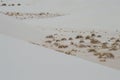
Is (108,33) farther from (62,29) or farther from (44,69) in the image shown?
(44,69)

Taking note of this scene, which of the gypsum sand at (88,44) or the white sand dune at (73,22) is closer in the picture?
the gypsum sand at (88,44)

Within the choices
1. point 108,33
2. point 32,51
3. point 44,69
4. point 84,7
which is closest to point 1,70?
point 44,69

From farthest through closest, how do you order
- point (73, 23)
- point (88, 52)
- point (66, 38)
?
point (73, 23) < point (66, 38) < point (88, 52)

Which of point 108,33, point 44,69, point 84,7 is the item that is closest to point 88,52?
point 108,33

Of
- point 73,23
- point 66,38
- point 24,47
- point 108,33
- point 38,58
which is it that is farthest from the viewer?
point 73,23

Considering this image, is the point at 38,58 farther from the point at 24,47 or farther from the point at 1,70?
the point at 1,70

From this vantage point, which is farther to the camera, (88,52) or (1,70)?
(88,52)

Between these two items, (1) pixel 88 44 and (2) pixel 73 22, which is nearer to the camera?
(1) pixel 88 44

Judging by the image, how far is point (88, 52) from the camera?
9.29 m

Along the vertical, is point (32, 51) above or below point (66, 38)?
above

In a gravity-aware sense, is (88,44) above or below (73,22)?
above

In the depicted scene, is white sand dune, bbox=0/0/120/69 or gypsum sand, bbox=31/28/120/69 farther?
white sand dune, bbox=0/0/120/69

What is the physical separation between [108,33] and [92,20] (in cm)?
255

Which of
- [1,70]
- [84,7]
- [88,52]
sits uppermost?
[1,70]
